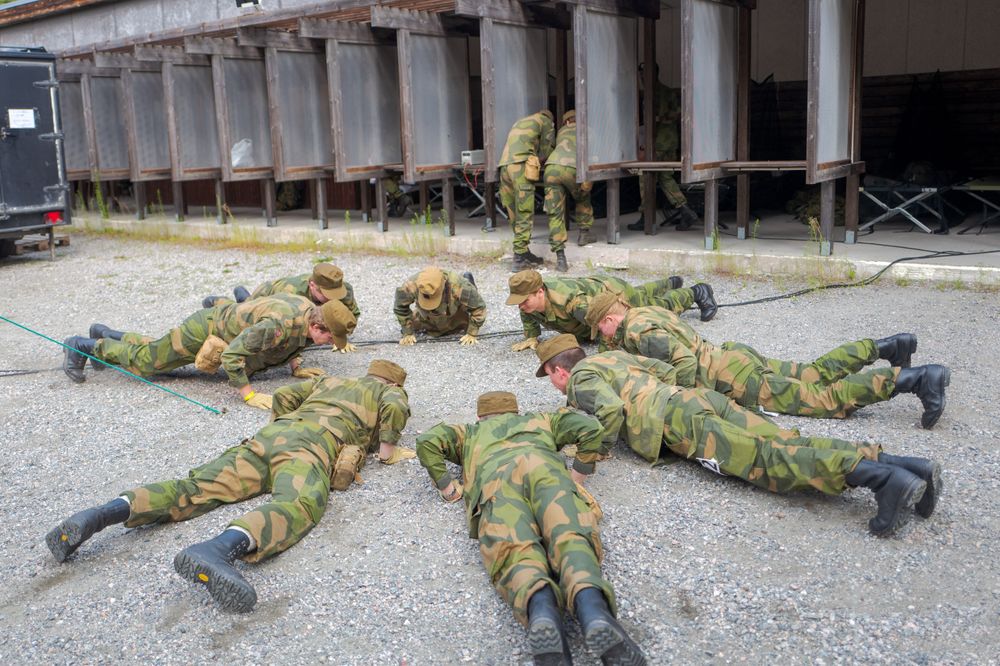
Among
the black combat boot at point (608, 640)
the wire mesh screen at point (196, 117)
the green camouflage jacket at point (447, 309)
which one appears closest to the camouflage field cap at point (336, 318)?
the green camouflage jacket at point (447, 309)

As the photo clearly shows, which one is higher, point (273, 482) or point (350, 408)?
point (350, 408)

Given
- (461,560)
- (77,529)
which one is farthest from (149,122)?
(461,560)

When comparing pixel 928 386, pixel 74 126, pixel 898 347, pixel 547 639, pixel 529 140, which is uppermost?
pixel 74 126

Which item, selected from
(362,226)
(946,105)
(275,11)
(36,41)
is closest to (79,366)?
(362,226)

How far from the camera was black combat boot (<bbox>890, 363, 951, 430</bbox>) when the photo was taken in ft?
16.3

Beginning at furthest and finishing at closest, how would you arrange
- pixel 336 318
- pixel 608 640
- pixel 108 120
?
pixel 108 120, pixel 336 318, pixel 608 640

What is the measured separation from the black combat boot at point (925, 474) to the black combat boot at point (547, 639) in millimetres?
1720

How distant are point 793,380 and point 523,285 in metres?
1.88

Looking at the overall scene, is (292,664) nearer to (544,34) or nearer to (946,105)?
(544,34)

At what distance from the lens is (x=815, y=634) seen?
3.30 m

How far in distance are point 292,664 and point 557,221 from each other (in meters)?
7.07

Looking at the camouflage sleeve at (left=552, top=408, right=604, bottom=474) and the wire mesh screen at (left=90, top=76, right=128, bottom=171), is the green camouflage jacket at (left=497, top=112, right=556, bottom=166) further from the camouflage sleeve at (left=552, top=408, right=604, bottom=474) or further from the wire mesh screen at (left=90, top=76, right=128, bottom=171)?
the wire mesh screen at (left=90, top=76, right=128, bottom=171)

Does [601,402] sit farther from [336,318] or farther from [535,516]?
[336,318]

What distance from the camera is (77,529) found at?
4.01 meters
